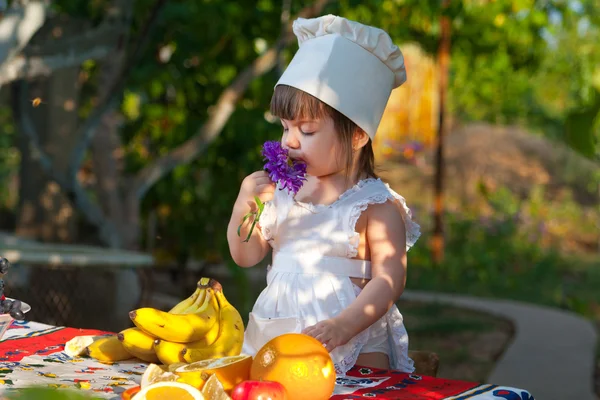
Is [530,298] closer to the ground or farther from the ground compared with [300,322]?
closer to the ground

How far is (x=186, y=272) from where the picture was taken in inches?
384

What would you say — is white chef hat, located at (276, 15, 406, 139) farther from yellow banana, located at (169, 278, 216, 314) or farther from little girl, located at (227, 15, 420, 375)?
yellow banana, located at (169, 278, 216, 314)

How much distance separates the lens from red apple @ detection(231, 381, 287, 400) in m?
1.50

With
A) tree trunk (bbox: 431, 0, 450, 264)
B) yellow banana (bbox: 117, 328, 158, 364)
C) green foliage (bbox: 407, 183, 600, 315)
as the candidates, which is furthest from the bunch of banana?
tree trunk (bbox: 431, 0, 450, 264)

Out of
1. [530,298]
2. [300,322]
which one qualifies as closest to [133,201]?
[300,322]

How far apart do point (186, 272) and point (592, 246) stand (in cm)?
856

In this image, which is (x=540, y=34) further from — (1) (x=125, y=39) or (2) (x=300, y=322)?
(2) (x=300, y=322)

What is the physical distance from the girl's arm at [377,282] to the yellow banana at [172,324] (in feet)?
0.79

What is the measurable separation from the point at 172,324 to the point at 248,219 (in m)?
0.46

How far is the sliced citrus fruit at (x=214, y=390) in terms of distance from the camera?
1.53m

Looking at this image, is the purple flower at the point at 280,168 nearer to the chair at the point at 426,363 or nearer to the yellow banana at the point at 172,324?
the yellow banana at the point at 172,324

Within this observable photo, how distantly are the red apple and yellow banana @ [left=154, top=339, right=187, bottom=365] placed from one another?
0.42 metres

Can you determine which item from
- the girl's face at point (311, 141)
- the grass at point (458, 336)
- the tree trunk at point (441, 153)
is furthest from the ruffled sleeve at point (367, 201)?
the tree trunk at point (441, 153)

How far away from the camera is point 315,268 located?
2.34 meters
